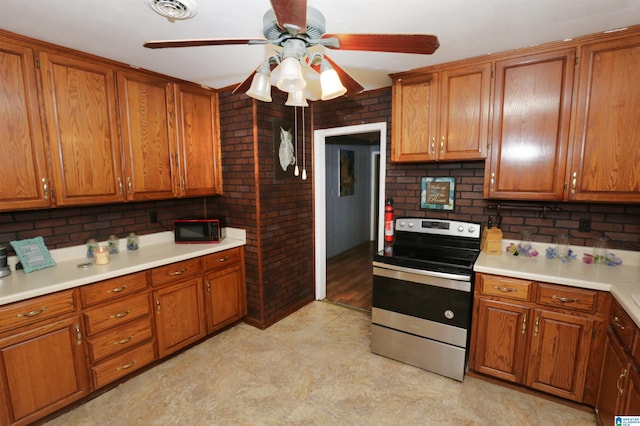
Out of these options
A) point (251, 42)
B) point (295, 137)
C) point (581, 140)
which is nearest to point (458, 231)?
point (581, 140)

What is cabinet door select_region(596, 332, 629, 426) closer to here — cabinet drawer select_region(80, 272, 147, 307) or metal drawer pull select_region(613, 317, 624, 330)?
metal drawer pull select_region(613, 317, 624, 330)

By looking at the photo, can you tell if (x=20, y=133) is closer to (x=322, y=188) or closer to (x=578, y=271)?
(x=322, y=188)

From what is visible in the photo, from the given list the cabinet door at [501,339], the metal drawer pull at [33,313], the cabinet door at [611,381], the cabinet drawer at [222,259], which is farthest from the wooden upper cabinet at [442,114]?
the metal drawer pull at [33,313]

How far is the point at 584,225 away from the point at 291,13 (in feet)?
8.14

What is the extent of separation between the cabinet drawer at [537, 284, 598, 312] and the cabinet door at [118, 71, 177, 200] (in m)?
2.90

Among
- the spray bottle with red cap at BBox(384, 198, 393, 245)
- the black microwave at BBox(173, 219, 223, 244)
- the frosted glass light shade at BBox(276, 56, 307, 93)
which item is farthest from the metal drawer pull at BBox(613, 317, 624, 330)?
the black microwave at BBox(173, 219, 223, 244)

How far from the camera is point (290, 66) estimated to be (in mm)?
1174

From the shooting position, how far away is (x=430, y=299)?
2236 mm

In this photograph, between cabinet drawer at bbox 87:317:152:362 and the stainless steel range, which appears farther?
the stainless steel range

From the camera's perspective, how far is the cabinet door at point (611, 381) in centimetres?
151

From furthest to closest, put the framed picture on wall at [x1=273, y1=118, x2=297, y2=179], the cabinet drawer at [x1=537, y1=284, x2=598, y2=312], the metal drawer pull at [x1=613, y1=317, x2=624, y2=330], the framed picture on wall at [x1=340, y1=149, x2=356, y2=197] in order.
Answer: the framed picture on wall at [x1=340, y1=149, x2=356, y2=197] → the framed picture on wall at [x1=273, y1=118, x2=297, y2=179] → the cabinet drawer at [x1=537, y1=284, x2=598, y2=312] → the metal drawer pull at [x1=613, y1=317, x2=624, y2=330]

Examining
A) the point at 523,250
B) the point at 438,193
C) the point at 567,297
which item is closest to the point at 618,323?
the point at 567,297

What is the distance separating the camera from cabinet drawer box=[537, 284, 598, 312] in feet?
5.95

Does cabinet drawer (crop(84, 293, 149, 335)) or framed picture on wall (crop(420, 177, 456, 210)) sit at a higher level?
framed picture on wall (crop(420, 177, 456, 210))
